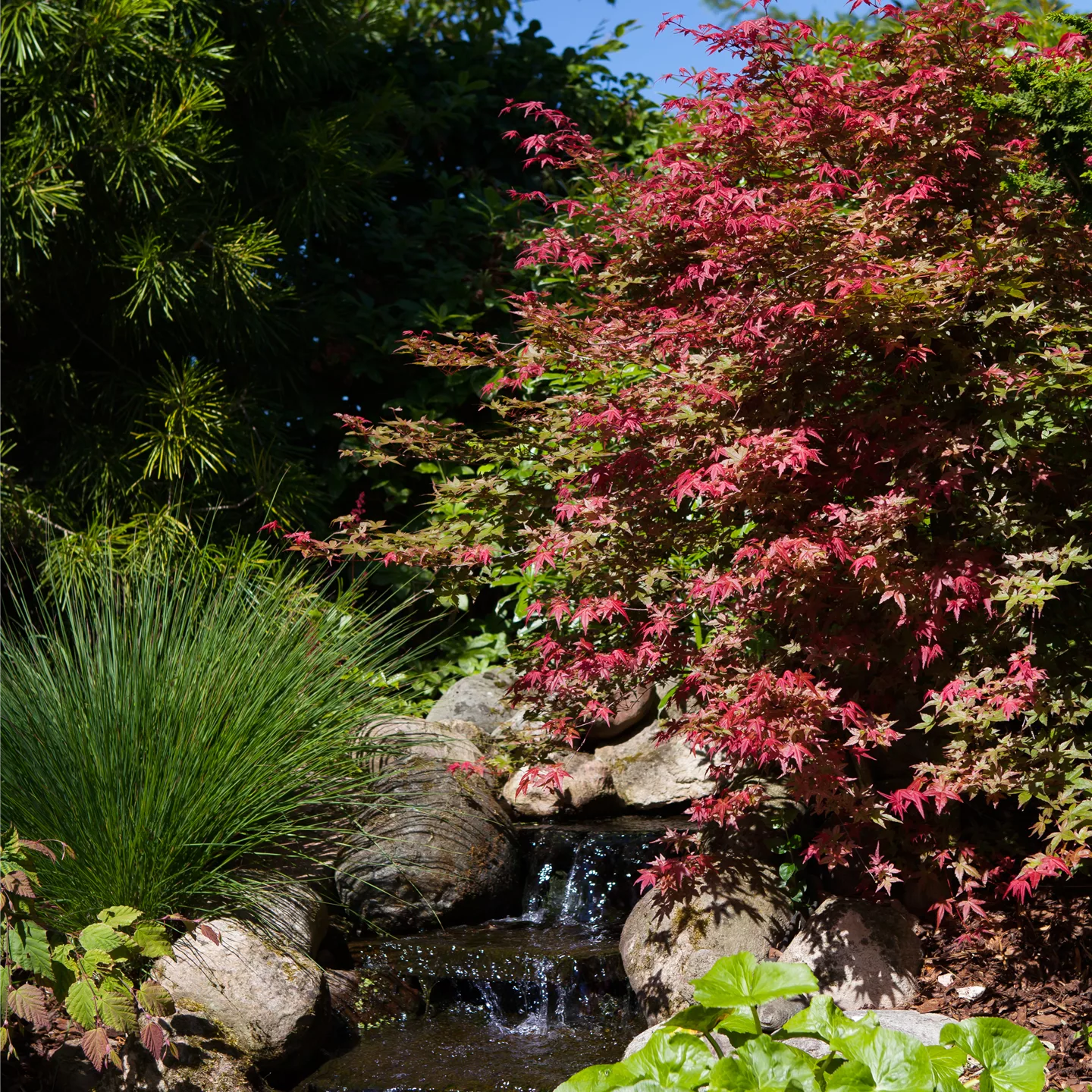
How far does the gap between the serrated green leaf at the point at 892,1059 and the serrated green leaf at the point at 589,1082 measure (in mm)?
403

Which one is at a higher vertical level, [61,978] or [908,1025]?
[908,1025]

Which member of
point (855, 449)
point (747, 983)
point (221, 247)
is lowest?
point (747, 983)

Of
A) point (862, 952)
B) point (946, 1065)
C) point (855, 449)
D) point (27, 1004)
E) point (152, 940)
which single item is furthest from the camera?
point (862, 952)

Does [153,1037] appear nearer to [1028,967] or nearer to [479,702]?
[1028,967]

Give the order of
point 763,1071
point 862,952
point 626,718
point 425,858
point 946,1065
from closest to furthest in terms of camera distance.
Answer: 1. point 763,1071
2. point 946,1065
3. point 862,952
4. point 425,858
5. point 626,718

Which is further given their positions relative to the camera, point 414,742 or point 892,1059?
point 414,742

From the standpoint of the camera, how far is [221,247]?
21.3ft

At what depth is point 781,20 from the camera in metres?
3.72

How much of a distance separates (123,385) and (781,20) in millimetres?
4623

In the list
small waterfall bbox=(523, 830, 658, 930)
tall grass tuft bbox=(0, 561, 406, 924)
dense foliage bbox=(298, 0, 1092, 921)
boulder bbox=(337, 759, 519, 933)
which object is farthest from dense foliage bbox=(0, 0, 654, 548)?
dense foliage bbox=(298, 0, 1092, 921)

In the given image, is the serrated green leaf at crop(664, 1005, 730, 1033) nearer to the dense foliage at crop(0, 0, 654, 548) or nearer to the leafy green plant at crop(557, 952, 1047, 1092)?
the leafy green plant at crop(557, 952, 1047, 1092)

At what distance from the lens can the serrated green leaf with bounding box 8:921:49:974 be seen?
3.09 meters

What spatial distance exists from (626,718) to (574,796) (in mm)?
593

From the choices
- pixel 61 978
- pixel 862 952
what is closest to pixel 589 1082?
pixel 61 978
